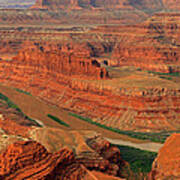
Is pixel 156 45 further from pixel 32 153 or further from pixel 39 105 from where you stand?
pixel 32 153

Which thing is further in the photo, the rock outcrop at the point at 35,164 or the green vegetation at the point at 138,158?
the green vegetation at the point at 138,158

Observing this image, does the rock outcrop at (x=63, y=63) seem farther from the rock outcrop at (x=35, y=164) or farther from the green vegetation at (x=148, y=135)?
the rock outcrop at (x=35, y=164)

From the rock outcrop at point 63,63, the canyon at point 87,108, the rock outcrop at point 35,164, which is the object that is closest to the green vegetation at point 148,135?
the canyon at point 87,108

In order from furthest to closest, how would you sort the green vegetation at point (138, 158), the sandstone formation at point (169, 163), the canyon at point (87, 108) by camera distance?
the green vegetation at point (138, 158) → the sandstone formation at point (169, 163) → the canyon at point (87, 108)

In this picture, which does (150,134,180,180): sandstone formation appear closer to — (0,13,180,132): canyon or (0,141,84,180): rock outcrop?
(0,141,84,180): rock outcrop

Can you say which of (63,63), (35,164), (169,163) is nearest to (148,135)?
(169,163)

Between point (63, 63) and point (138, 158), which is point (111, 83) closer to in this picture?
point (63, 63)

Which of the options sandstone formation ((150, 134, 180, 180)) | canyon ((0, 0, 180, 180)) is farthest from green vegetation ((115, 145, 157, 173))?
sandstone formation ((150, 134, 180, 180))
